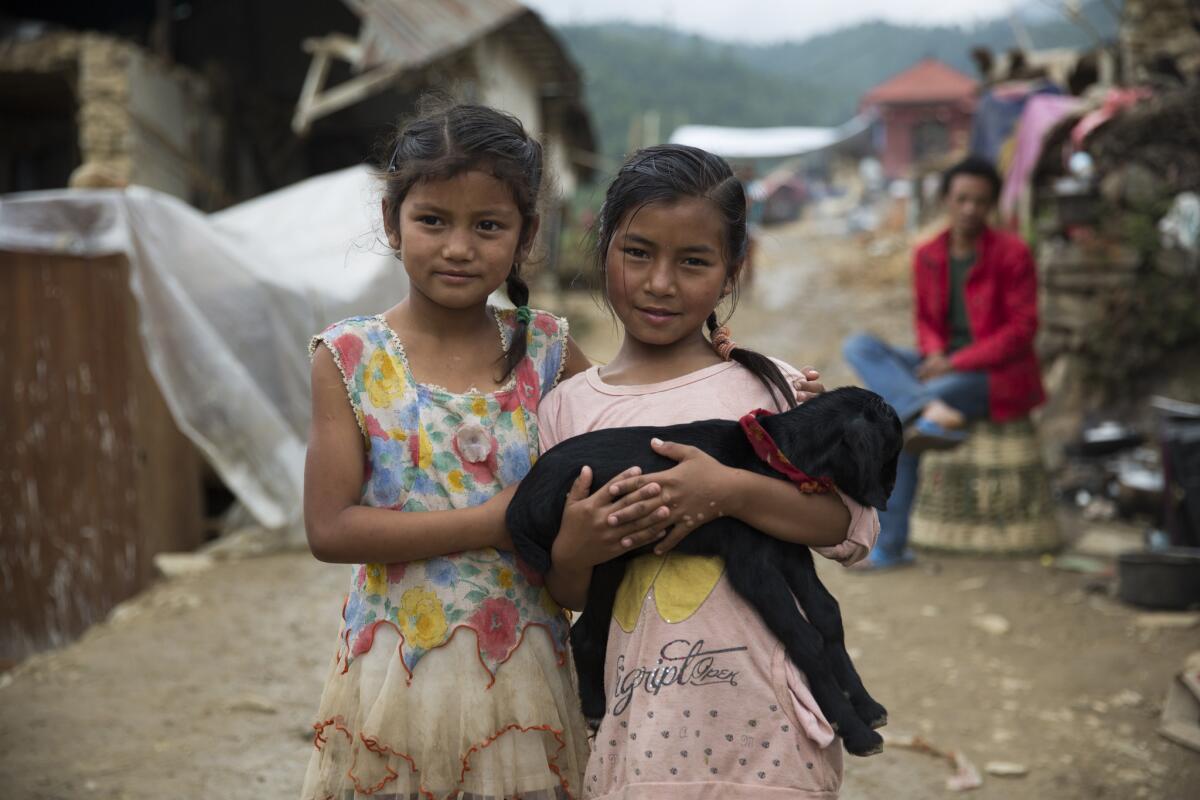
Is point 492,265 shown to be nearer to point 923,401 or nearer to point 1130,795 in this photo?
point 1130,795

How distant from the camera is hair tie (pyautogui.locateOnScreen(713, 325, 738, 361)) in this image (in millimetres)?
1640

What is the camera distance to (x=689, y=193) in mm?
1546

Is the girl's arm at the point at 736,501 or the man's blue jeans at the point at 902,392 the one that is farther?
the man's blue jeans at the point at 902,392

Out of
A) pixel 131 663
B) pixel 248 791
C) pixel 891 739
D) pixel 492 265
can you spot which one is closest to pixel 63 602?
pixel 131 663

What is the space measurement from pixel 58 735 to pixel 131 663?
24.4 inches

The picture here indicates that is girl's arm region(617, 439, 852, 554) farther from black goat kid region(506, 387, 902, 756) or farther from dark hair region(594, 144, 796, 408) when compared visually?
dark hair region(594, 144, 796, 408)

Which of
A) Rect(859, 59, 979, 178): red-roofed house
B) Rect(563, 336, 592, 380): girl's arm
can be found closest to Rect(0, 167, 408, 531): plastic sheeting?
Rect(563, 336, 592, 380): girl's arm

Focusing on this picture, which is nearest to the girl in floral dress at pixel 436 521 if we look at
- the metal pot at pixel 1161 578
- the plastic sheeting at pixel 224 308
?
the metal pot at pixel 1161 578

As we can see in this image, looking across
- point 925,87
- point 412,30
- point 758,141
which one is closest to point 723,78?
point 925,87

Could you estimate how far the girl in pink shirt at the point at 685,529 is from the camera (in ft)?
4.76

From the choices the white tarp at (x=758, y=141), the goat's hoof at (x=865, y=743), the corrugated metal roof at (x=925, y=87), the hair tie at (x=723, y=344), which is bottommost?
the goat's hoof at (x=865, y=743)

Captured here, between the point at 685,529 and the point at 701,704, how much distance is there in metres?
0.24

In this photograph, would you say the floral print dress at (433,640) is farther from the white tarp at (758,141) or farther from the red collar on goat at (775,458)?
the white tarp at (758,141)

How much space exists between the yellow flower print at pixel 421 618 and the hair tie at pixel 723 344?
0.57 metres
